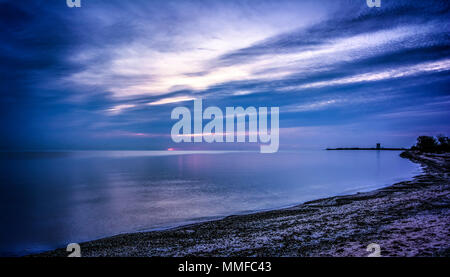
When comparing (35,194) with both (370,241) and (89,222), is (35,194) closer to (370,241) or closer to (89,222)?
(89,222)

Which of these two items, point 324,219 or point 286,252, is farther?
point 324,219

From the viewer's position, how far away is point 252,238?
31.5 feet

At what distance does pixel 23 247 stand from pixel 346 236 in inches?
585

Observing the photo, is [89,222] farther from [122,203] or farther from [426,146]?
[426,146]

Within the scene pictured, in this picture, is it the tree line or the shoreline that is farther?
the tree line

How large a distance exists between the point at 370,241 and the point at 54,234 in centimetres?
1579

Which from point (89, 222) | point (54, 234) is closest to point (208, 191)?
point (89, 222)

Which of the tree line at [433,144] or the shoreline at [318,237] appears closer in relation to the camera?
the shoreline at [318,237]

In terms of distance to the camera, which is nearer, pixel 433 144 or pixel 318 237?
pixel 318 237
